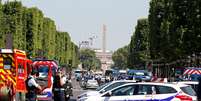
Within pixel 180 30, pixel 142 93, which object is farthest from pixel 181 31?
pixel 142 93

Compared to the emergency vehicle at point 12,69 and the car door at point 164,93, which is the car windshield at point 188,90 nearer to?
the car door at point 164,93

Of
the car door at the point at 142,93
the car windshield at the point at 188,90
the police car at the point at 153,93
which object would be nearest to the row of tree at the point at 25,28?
the police car at the point at 153,93

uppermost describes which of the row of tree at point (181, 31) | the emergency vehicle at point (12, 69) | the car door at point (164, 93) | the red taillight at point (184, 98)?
the row of tree at point (181, 31)

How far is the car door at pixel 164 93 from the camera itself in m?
22.7

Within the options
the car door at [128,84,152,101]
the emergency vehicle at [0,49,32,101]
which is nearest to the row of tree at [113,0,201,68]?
the emergency vehicle at [0,49,32,101]

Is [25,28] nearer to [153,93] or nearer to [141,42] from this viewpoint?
[141,42]

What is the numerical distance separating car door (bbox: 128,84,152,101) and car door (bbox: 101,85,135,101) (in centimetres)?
17

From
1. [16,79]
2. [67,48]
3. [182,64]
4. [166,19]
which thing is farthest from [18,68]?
[67,48]

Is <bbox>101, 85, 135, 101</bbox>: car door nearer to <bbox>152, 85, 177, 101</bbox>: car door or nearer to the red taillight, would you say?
<bbox>152, 85, 177, 101</bbox>: car door

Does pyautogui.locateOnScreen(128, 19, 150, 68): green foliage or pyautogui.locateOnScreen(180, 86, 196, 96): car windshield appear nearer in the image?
pyautogui.locateOnScreen(180, 86, 196, 96): car windshield

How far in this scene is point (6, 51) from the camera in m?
27.5

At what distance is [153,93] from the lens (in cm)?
2284

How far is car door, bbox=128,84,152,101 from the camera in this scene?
74.6ft

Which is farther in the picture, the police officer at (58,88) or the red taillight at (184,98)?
the police officer at (58,88)
